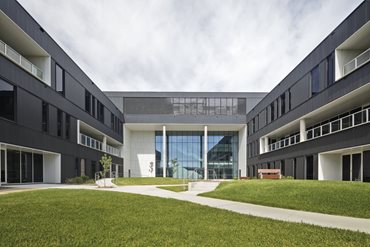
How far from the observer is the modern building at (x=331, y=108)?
19.5m

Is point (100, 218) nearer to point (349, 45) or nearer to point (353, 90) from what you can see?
point (353, 90)

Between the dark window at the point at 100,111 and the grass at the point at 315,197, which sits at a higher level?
the dark window at the point at 100,111

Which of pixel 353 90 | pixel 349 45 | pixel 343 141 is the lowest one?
pixel 343 141

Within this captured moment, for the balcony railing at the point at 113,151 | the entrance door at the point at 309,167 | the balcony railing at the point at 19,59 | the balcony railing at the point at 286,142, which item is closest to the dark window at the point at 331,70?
the entrance door at the point at 309,167

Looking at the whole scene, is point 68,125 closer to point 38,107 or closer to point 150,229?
point 38,107

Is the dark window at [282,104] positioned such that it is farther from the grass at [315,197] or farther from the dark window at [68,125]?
the dark window at [68,125]

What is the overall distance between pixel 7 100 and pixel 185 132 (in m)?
39.0

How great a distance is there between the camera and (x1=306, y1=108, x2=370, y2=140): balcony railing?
1966cm

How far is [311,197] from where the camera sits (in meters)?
13.0

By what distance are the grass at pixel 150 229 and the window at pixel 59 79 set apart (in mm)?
17986

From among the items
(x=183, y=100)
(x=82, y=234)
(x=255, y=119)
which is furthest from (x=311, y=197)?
(x=183, y=100)

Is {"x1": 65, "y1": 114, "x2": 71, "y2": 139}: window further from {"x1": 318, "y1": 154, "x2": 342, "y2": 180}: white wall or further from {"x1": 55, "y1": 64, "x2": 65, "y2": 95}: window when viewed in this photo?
{"x1": 318, "y1": 154, "x2": 342, "y2": 180}: white wall

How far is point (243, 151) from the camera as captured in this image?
5234 cm

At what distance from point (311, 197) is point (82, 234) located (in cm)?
1002
